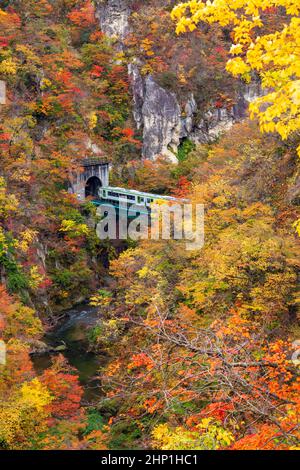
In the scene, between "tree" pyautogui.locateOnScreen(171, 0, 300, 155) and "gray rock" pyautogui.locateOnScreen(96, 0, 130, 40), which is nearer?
"tree" pyautogui.locateOnScreen(171, 0, 300, 155)

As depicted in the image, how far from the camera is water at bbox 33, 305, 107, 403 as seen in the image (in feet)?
64.3

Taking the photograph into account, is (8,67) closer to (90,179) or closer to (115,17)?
(90,179)

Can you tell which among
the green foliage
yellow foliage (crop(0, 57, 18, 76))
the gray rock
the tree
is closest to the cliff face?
the gray rock

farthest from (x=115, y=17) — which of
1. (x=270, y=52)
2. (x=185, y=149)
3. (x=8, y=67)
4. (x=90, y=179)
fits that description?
(x=270, y=52)

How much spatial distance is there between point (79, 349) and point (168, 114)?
78.9 ft

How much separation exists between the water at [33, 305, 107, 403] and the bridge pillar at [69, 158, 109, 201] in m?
9.81

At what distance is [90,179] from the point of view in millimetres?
36125

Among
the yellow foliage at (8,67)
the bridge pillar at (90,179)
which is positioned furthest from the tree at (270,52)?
the yellow foliage at (8,67)

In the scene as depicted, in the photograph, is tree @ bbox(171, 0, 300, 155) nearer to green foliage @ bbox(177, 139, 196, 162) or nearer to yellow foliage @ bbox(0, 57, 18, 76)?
yellow foliage @ bbox(0, 57, 18, 76)

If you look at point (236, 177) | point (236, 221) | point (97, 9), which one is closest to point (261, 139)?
point (236, 177)

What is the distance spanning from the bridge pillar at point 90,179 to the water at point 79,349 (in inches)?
386

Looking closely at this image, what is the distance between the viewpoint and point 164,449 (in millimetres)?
5461

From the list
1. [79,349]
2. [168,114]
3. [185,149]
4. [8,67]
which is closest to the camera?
[79,349]
